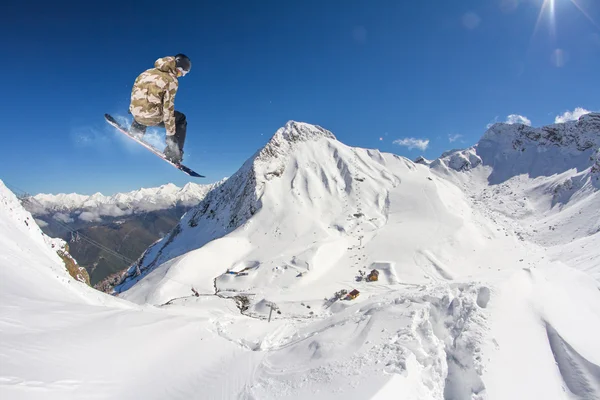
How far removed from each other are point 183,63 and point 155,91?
1.06 meters

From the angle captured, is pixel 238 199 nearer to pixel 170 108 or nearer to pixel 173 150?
pixel 173 150

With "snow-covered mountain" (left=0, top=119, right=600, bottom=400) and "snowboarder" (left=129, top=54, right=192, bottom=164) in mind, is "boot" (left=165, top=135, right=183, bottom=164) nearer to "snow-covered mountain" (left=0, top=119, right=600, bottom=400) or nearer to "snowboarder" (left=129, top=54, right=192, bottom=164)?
"snowboarder" (left=129, top=54, right=192, bottom=164)

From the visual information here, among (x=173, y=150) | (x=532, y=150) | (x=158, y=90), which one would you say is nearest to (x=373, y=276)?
(x=173, y=150)

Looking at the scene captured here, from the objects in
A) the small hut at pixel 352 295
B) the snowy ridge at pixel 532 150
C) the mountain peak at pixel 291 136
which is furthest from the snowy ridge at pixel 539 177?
the mountain peak at pixel 291 136

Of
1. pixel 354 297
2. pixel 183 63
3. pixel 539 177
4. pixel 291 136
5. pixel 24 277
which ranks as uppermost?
pixel 539 177

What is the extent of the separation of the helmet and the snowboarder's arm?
44cm

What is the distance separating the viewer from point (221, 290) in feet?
150

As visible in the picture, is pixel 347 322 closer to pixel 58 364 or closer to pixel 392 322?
pixel 392 322

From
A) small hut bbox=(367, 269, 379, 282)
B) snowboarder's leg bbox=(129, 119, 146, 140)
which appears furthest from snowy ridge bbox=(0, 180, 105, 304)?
small hut bbox=(367, 269, 379, 282)

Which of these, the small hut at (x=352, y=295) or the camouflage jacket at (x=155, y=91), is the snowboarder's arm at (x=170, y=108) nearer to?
the camouflage jacket at (x=155, y=91)

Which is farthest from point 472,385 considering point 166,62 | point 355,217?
point 355,217

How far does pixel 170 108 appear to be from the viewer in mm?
8273

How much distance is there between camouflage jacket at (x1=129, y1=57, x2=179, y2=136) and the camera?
743 centimetres

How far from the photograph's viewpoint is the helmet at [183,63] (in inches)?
300
